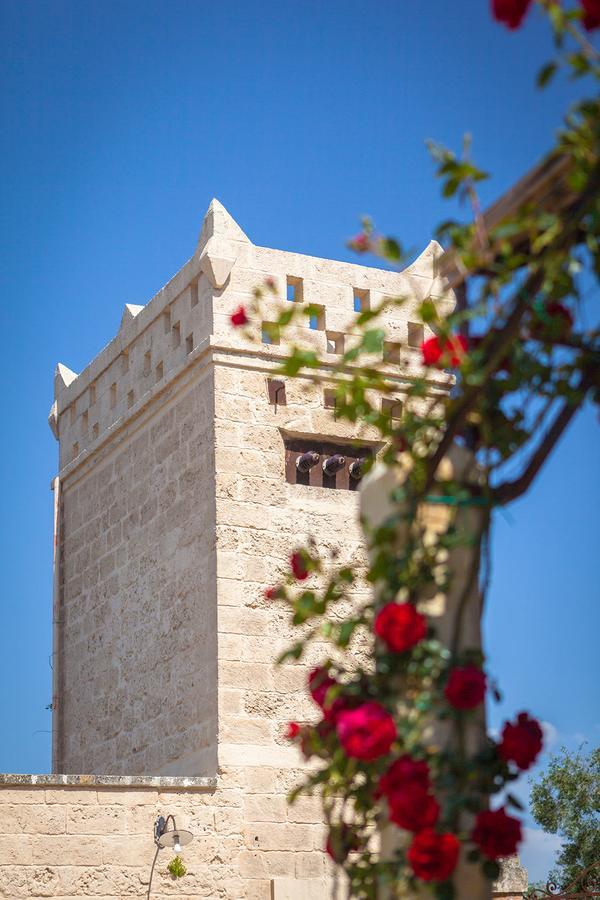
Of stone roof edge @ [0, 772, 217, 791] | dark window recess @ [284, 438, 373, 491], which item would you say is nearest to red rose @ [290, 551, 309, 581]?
stone roof edge @ [0, 772, 217, 791]

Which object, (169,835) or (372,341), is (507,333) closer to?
(372,341)

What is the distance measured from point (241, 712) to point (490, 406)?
585cm

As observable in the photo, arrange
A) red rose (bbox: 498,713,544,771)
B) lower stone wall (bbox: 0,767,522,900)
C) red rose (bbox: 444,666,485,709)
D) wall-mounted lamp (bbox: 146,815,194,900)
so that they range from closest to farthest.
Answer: red rose (bbox: 444,666,485,709) → red rose (bbox: 498,713,544,771) → lower stone wall (bbox: 0,767,522,900) → wall-mounted lamp (bbox: 146,815,194,900)

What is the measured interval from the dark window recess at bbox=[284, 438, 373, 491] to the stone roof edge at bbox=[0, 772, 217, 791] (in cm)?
231

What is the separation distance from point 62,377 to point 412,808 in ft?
32.9

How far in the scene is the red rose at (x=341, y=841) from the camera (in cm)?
401

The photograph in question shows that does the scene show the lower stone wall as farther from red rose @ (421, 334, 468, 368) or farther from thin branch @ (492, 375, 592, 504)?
red rose @ (421, 334, 468, 368)

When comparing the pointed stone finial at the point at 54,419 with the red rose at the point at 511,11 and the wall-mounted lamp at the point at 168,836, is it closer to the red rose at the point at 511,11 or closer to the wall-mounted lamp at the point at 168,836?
the wall-mounted lamp at the point at 168,836

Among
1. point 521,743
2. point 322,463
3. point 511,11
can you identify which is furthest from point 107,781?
point 511,11

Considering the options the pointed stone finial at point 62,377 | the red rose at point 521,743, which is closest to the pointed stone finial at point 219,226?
the pointed stone finial at point 62,377

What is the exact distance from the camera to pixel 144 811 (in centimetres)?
867

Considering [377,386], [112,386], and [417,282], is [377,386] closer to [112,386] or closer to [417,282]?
[417,282]

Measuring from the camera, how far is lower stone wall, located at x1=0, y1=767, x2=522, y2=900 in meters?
8.41

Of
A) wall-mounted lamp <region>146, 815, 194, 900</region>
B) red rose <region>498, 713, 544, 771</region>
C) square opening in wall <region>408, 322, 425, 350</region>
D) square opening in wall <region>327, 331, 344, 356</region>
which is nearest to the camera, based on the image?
red rose <region>498, 713, 544, 771</region>
